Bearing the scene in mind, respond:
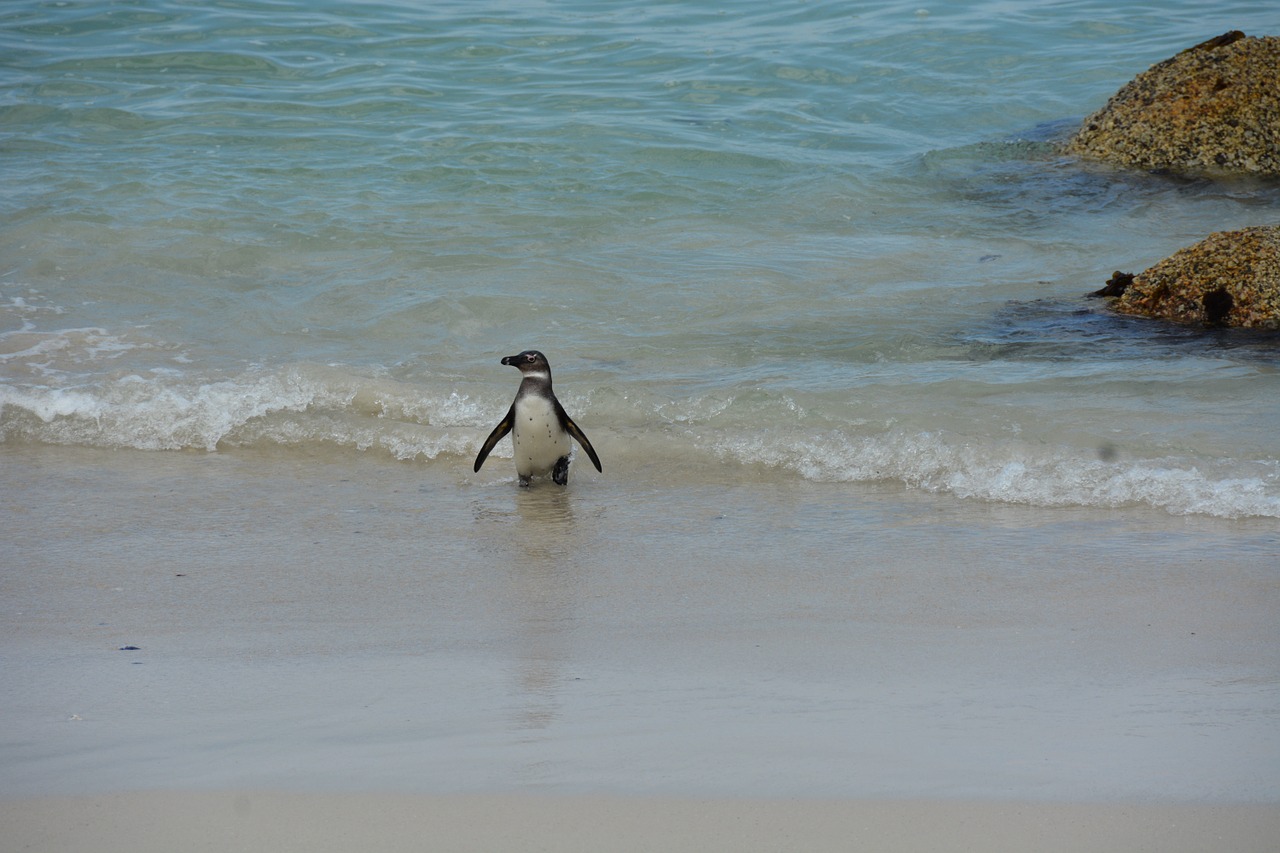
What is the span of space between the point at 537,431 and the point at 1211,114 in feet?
24.8

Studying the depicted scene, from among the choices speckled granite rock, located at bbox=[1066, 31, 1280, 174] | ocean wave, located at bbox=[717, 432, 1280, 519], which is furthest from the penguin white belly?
speckled granite rock, located at bbox=[1066, 31, 1280, 174]

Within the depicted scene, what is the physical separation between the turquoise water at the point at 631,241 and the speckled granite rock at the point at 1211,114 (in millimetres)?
346

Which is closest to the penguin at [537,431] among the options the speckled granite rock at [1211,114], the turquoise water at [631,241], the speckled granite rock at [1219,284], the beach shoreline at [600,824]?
the turquoise water at [631,241]

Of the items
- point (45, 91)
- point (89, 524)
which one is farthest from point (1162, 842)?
point (45, 91)

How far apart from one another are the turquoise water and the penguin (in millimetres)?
257

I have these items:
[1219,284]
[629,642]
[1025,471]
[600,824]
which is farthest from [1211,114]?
[600,824]

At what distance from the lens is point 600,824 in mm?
2676

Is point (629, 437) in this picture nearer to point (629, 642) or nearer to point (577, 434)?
point (577, 434)

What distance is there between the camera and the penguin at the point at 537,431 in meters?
5.63

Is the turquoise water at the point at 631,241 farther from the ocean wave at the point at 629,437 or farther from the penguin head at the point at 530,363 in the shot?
the penguin head at the point at 530,363

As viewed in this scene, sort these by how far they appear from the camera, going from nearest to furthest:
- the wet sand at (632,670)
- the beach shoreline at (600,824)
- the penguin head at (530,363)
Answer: the beach shoreline at (600,824) < the wet sand at (632,670) < the penguin head at (530,363)

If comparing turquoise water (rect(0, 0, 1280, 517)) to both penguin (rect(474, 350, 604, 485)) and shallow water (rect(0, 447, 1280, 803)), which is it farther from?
shallow water (rect(0, 447, 1280, 803))

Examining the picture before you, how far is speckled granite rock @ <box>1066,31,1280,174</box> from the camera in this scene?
1044 cm

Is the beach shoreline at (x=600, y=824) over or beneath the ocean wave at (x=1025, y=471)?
over
